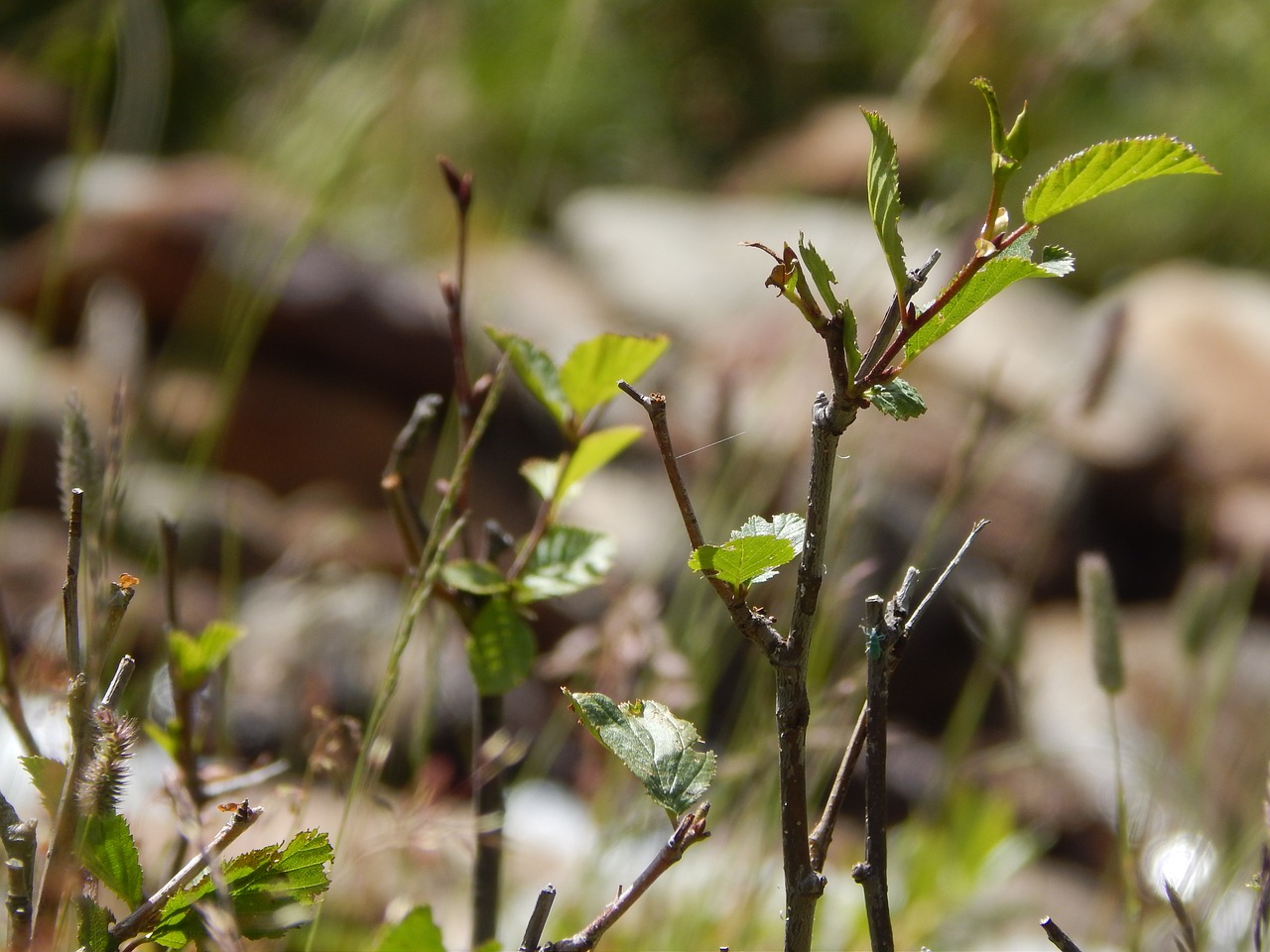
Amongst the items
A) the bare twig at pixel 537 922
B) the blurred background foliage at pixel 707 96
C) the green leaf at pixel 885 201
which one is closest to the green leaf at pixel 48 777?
the bare twig at pixel 537 922

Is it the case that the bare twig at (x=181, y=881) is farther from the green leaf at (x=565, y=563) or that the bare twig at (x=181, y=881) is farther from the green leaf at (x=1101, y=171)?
the green leaf at (x=1101, y=171)

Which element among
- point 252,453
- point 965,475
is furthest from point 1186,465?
point 965,475

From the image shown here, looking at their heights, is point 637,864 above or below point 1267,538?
above

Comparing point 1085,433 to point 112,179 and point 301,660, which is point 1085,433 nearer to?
point 301,660

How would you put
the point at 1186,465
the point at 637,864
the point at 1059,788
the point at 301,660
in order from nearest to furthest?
the point at 637,864, the point at 301,660, the point at 1059,788, the point at 1186,465

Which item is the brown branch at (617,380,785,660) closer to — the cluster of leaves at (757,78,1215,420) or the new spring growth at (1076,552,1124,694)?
the cluster of leaves at (757,78,1215,420)

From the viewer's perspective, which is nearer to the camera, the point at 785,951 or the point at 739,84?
the point at 785,951

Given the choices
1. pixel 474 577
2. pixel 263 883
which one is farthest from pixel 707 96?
pixel 263 883
